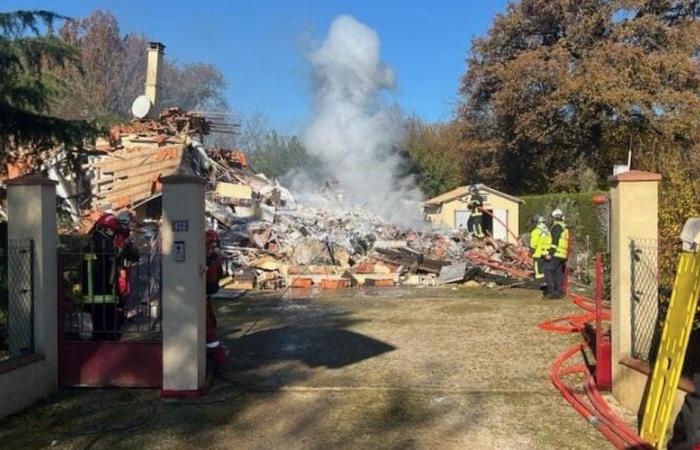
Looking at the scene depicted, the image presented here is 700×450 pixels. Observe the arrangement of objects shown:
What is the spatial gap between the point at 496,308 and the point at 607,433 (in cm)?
595

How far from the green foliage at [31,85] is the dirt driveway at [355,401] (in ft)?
11.6

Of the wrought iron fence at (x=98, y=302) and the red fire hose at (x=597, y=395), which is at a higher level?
the wrought iron fence at (x=98, y=302)

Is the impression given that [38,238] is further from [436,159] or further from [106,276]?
[436,159]

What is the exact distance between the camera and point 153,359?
6664 millimetres

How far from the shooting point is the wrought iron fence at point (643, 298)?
6008 millimetres

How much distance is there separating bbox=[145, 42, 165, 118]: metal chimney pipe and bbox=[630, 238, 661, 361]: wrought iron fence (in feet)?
85.5

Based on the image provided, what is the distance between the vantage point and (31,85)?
8.48 meters

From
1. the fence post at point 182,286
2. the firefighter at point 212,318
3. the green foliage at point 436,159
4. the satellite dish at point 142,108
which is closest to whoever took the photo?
the fence post at point 182,286

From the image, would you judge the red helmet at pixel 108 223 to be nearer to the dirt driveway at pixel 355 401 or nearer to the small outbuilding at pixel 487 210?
the dirt driveway at pixel 355 401

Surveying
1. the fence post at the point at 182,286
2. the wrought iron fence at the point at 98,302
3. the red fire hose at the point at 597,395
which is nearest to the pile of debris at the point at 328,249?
the red fire hose at the point at 597,395

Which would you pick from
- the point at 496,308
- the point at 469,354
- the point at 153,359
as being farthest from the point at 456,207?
the point at 153,359

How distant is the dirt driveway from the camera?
534 cm

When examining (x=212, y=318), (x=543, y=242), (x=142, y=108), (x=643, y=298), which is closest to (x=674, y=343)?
(x=643, y=298)

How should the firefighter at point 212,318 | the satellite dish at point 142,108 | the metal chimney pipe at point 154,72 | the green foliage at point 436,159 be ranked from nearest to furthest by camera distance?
the firefighter at point 212,318 → the satellite dish at point 142,108 → the metal chimney pipe at point 154,72 → the green foliage at point 436,159
